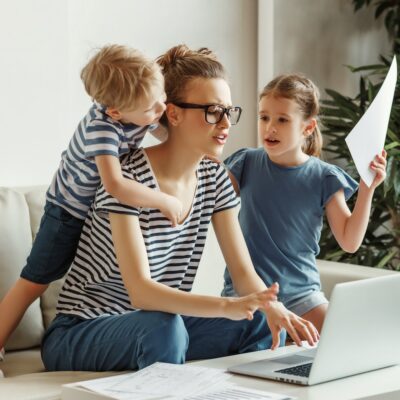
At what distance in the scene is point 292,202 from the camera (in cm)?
271

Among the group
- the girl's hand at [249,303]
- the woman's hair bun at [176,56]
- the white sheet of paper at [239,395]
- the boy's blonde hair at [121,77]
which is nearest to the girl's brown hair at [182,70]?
the woman's hair bun at [176,56]

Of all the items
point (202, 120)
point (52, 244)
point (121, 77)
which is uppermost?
point (121, 77)

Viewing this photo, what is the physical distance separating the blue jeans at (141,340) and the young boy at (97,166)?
136mm

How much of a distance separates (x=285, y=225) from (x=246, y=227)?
0.12 metres

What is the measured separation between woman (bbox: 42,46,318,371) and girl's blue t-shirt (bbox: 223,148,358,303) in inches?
9.8

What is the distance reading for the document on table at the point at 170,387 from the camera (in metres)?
1.81

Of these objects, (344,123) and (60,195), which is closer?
(60,195)

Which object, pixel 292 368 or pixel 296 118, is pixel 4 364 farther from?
pixel 296 118

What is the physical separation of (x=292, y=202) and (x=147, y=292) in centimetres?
70

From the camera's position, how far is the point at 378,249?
153 inches

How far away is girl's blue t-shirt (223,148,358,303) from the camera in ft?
8.86

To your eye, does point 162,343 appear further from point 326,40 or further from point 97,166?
point 326,40

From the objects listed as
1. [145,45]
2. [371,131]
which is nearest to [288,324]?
[371,131]

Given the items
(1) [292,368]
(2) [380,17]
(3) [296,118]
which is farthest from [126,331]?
A: (2) [380,17]
